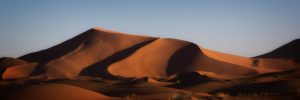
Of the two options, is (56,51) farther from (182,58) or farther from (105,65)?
(182,58)

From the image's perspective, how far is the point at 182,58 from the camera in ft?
176

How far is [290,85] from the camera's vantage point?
25609mm

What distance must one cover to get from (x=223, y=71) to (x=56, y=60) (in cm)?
1727

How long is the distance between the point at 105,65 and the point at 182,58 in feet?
27.7

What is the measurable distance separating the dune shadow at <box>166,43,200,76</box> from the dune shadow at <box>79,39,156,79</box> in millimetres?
4393

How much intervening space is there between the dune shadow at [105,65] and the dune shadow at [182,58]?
4393 millimetres

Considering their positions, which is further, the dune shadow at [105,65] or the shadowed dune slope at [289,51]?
the shadowed dune slope at [289,51]

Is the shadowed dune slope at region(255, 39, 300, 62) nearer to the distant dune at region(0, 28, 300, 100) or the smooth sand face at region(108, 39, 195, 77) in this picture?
the distant dune at region(0, 28, 300, 100)

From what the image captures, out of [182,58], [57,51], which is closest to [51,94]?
[182,58]

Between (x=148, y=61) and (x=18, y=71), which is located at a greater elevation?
(x=148, y=61)

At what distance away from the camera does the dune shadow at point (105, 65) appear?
48.5 metres

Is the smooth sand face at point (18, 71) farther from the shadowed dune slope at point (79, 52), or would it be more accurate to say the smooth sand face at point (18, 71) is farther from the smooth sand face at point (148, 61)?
the smooth sand face at point (148, 61)

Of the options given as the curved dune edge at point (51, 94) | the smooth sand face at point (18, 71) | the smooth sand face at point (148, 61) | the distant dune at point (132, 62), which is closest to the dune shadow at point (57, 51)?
the distant dune at point (132, 62)

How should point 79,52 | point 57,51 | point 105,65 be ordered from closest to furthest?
point 105,65 → point 79,52 → point 57,51
